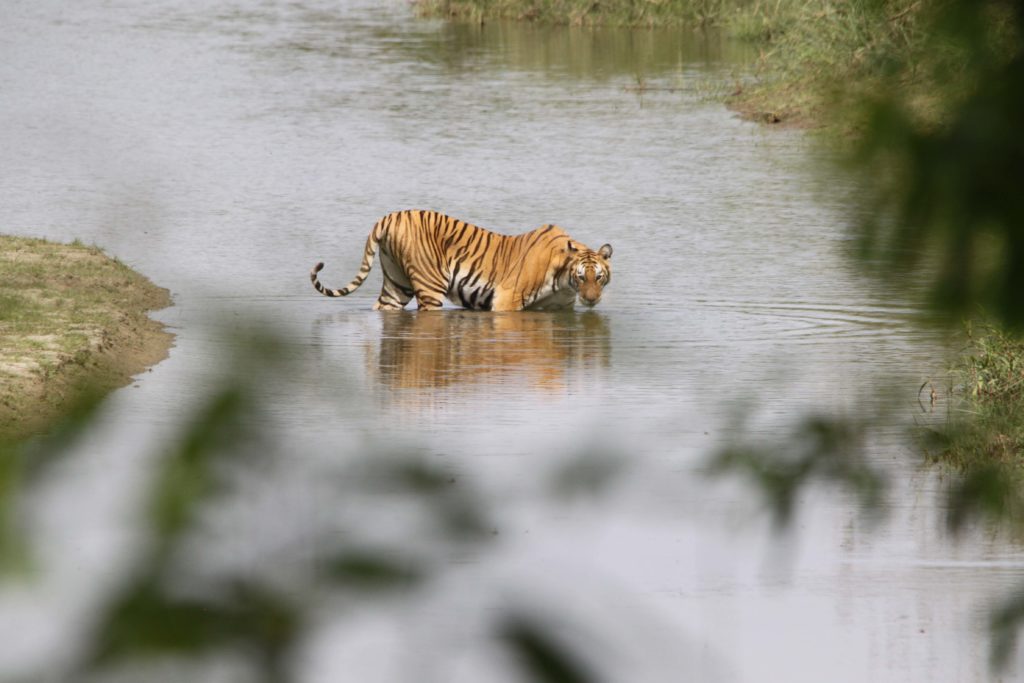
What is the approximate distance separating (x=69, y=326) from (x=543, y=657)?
29.4ft

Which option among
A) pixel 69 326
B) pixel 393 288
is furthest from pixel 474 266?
pixel 69 326

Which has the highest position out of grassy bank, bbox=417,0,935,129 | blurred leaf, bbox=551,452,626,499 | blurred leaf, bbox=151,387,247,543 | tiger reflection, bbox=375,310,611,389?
grassy bank, bbox=417,0,935,129

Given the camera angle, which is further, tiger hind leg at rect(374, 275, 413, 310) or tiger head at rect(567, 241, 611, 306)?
tiger hind leg at rect(374, 275, 413, 310)

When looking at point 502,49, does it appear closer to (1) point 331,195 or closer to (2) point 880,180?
(1) point 331,195

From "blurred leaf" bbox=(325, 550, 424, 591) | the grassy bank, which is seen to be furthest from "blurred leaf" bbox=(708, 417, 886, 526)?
"blurred leaf" bbox=(325, 550, 424, 591)

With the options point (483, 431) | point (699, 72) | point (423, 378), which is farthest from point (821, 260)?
point (699, 72)

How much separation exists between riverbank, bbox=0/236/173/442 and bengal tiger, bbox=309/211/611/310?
1229 mm

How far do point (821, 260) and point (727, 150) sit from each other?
261 inches

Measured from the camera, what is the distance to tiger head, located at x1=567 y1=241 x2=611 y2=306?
11266 millimetres

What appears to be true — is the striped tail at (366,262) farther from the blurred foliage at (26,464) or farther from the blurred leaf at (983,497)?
the blurred foliage at (26,464)

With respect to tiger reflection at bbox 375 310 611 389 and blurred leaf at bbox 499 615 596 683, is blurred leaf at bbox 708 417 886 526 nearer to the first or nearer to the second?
blurred leaf at bbox 499 615 596 683

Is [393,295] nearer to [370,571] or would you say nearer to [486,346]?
[486,346]

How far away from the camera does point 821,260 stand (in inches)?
518

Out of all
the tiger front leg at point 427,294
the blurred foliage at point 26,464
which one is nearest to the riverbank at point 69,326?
the tiger front leg at point 427,294
